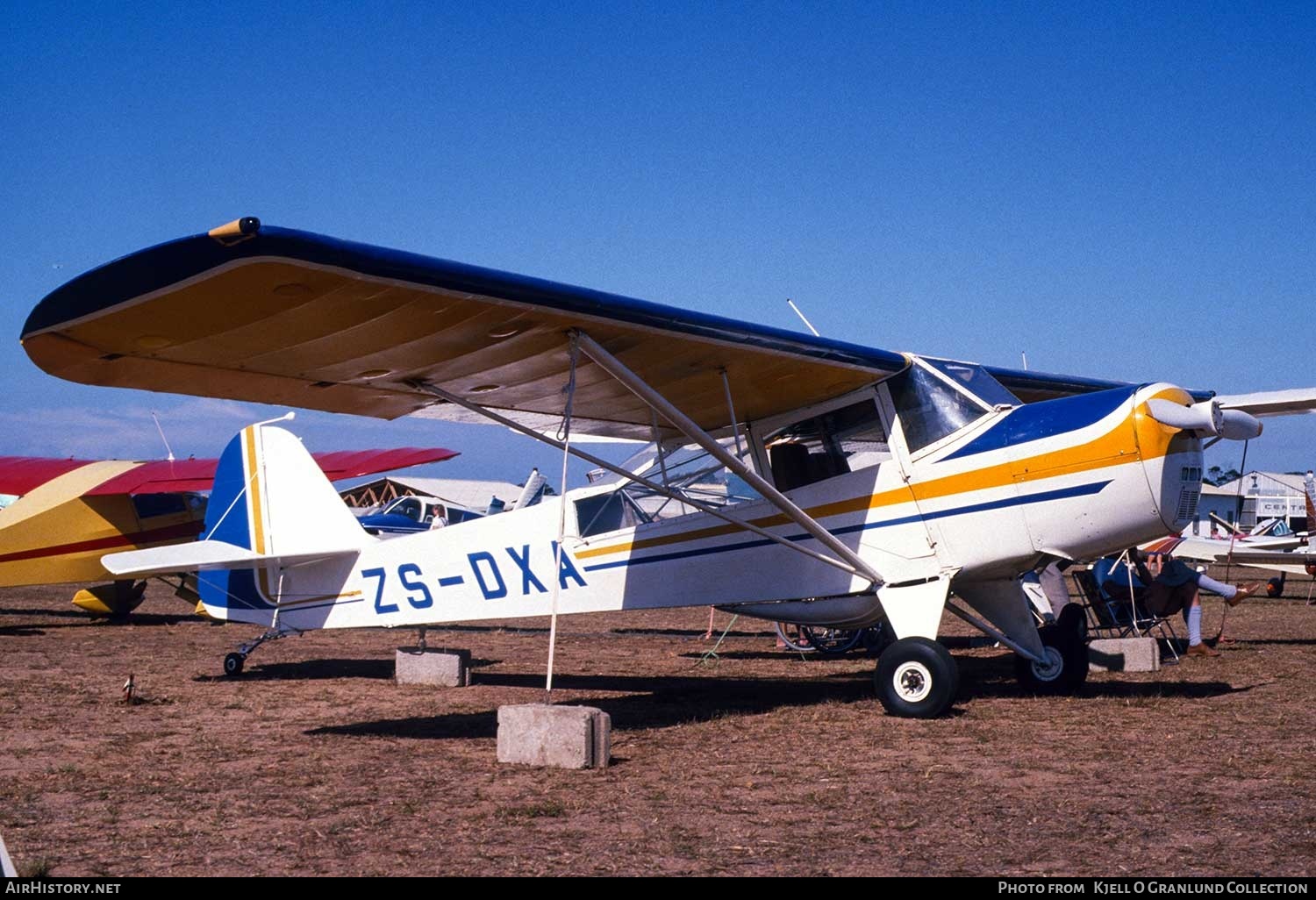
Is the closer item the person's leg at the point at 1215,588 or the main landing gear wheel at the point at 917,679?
the main landing gear wheel at the point at 917,679

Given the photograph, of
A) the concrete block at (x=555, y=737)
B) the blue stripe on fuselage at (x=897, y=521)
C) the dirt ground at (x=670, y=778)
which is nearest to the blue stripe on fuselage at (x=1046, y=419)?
the blue stripe on fuselage at (x=897, y=521)

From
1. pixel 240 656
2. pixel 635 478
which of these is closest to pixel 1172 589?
pixel 635 478

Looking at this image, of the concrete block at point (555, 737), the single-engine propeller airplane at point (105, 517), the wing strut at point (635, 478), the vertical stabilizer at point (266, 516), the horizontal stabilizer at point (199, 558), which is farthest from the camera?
the single-engine propeller airplane at point (105, 517)

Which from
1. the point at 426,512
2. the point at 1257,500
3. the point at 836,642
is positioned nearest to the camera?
the point at 836,642

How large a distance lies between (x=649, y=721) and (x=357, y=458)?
1344 cm

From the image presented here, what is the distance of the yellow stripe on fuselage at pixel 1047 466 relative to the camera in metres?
7.50

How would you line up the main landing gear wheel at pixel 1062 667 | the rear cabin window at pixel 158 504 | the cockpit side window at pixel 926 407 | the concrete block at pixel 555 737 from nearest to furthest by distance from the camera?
the concrete block at pixel 555 737
the cockpit side window at pixel 926 407
the main landing gear wheel at pixel 1062 667
the rear cabin window at pixel 158 504

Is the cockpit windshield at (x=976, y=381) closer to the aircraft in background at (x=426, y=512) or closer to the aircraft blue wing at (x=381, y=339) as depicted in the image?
the aircraft blue wing at (x=381, y=339)

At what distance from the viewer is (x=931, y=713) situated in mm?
7621

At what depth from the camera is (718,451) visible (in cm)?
782

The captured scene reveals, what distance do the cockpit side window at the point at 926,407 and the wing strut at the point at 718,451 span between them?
944mm

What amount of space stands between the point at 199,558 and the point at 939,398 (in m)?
6.42

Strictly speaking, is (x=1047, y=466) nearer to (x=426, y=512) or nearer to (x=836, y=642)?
(x=836, y=642)

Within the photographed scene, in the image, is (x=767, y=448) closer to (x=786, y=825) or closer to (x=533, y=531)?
(x=533, y=531)
